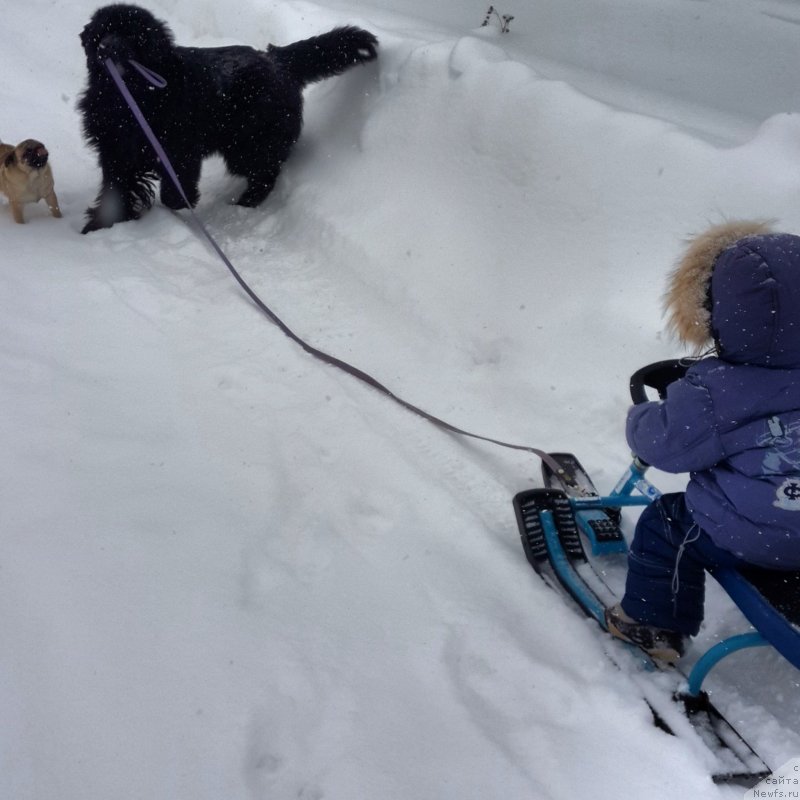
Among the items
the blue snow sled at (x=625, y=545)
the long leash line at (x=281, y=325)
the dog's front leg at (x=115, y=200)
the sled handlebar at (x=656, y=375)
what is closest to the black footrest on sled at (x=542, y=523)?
the blue snow sled at (x=625, y=545)

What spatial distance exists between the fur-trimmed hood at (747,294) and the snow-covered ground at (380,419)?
2.96 ft

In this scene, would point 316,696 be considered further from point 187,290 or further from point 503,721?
point 187,290

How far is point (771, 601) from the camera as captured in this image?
1451mm

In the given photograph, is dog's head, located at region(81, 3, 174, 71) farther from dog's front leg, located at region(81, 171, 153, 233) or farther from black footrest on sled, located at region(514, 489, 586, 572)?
black footrest on sled, located at region(514, 489, 586, 572)

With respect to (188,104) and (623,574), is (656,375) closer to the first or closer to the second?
(623,574)

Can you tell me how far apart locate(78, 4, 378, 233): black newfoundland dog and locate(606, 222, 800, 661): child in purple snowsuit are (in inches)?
117

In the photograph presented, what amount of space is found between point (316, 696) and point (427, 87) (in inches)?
126

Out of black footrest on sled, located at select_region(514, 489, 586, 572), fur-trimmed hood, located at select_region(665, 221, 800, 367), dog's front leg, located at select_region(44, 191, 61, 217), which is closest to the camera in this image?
fur-trimmed hood, located at select_region(665, 221, 800, 367)

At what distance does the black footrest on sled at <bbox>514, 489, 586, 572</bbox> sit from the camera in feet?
6.57

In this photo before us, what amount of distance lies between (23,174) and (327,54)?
6.18ft

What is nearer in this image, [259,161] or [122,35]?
[122,35]

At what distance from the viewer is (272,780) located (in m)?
1.40

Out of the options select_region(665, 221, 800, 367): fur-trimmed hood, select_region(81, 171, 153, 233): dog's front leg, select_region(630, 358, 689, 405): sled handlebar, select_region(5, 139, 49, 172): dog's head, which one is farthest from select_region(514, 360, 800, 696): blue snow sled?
select_region(5, 139, 49, 172): dog's head

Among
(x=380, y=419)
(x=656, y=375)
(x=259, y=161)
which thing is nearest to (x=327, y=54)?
(x=259, y=161)
